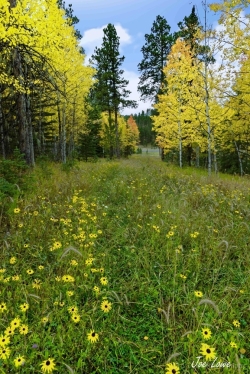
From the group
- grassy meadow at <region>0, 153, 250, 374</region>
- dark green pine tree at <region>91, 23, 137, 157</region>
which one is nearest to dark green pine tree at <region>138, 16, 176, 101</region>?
dark green pine tree at <region>91, 23, 137, 157</region>

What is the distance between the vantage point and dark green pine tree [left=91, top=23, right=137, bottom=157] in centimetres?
2552

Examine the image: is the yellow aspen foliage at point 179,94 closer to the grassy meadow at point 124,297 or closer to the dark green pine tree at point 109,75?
the dark green pine tree at point 109,75

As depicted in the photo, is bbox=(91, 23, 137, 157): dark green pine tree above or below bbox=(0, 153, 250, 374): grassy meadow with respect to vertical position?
above

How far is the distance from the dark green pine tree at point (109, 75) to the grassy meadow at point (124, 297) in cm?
2424

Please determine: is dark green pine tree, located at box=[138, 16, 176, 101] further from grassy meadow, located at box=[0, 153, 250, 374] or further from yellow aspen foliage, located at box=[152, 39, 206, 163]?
grassy meadow, located at box=[0, 153, 250, 374]

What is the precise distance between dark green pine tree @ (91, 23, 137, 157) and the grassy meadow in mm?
24242

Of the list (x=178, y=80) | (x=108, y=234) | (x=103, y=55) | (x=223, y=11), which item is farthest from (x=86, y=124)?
(x=108, y=234)

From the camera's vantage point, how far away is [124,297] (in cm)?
257

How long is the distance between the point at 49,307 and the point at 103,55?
94.3 ft

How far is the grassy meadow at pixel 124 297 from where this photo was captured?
181cm

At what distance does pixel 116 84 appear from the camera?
26.7 metres

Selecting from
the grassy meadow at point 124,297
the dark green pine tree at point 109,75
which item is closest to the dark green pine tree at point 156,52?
the dark green pine tree at point 109,75

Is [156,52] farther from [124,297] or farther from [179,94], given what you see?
[124,297]

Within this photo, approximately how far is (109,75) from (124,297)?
26.6 metres
